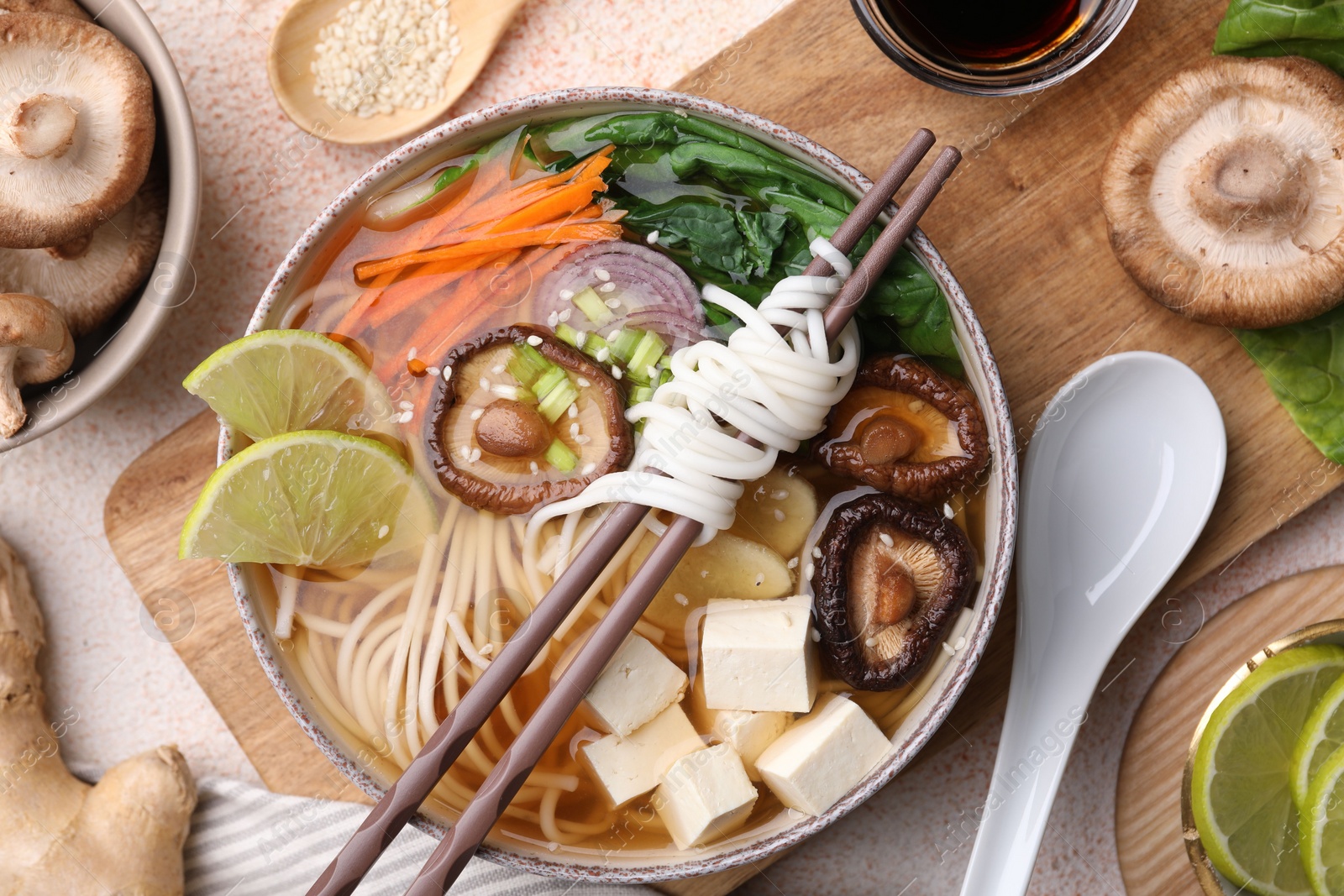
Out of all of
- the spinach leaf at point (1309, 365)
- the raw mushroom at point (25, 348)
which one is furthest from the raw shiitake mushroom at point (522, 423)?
the spinach leaf at point (1309, 365)

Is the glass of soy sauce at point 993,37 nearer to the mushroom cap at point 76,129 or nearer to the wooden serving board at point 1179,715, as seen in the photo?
the wooden serving board at point 1179,715

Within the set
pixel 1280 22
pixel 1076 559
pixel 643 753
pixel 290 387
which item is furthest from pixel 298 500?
pixel 1280 22

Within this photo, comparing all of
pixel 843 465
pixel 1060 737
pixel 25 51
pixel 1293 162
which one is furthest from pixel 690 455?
pixel 25 51

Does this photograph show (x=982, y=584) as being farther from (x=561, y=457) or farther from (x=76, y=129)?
(x=76, y=129)

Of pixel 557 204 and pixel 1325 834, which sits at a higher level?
pixel 557 204

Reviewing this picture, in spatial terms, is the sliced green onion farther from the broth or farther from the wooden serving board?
the wooden serving board

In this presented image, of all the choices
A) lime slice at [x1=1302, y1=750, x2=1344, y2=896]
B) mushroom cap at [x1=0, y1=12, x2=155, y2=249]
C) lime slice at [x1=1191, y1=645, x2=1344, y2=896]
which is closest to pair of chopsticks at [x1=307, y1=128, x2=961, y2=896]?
lime slice at [x1=1191, y1=645, x2=1344, y2=896]

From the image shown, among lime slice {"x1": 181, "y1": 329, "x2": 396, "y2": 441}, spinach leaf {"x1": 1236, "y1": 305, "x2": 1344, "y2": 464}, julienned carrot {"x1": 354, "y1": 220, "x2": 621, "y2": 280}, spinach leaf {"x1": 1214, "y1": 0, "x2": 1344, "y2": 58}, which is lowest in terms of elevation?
spinach leaf {"x1": 1236, "y1": 305, "x2": 1344, "y2": 464}
